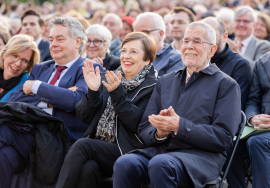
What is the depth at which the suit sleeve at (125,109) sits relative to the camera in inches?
143

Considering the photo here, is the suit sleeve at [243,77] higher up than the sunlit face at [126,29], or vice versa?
the sunlit face at [126,29]

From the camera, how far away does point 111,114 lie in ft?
12.8

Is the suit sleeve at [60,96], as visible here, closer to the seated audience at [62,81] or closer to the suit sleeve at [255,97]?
the seated audience at [62,81]

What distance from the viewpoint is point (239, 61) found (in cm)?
443

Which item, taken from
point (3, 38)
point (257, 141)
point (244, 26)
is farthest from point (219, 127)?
point (3, 38)

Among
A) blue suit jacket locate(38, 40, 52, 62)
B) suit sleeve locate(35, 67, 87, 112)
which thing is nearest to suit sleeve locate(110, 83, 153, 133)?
suit sleeve locate(35, 67, 87, 112)

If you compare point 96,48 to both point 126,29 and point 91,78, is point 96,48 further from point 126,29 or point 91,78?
point 126,29

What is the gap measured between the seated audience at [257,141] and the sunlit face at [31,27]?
4.66m

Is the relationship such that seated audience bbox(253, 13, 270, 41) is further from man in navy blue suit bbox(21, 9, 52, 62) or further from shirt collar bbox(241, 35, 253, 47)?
man in navy blue suit bbox(21, 9, 52, 62)

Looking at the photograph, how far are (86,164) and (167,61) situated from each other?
6.54ft

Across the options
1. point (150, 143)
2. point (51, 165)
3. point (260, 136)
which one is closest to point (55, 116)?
point (51, 165)

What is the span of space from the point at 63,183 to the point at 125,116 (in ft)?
2.84

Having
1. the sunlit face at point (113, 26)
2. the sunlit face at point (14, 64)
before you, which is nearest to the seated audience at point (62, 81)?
the sunlit face at point (14, 64)

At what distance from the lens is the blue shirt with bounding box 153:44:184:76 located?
4.83 meters
